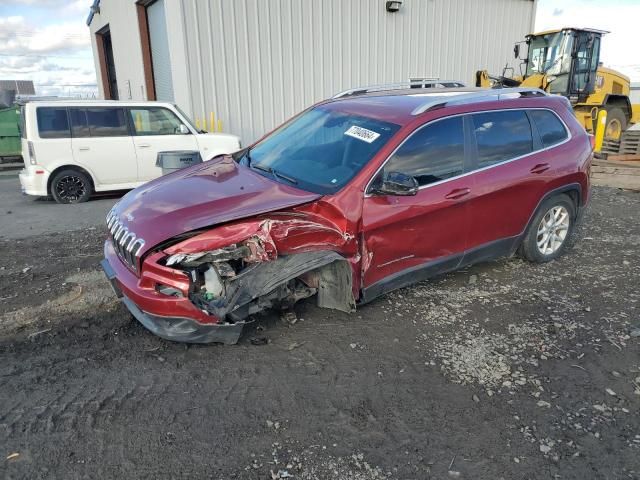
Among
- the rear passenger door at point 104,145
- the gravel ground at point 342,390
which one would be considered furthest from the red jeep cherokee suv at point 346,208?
the rear passenger door at point 104,145

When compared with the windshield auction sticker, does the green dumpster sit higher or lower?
lower

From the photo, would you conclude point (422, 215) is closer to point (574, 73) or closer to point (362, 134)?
point (362, 134)

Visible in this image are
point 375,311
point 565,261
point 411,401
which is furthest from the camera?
point 565,261

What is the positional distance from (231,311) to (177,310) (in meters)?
0.34

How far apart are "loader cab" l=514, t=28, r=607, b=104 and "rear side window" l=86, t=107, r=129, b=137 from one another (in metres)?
→ 10.8

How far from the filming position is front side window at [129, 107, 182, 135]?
28.5 feet

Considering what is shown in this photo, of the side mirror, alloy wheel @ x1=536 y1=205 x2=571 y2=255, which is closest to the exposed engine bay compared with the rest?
the side mirror

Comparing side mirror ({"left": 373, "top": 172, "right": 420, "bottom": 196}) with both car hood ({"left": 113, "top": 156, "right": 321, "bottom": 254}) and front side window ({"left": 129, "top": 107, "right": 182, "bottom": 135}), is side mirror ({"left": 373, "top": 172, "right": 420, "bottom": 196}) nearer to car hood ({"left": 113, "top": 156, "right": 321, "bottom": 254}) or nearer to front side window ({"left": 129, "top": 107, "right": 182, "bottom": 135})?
car hood ({"left": 113, "top": 156, "right": 321, "bottom": 254})

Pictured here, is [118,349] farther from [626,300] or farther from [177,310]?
[626,300]

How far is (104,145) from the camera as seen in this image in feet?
27.7

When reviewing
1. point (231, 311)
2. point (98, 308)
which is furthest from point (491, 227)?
point (98, 308)

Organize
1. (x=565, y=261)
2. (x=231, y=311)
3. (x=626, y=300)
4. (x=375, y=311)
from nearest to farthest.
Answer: (x=231, y=311) → (x=375, y=311) → (x=626, y=300) → (x=565, y=261)

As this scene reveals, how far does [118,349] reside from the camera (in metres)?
3.40

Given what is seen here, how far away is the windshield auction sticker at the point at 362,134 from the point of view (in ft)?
12.5
